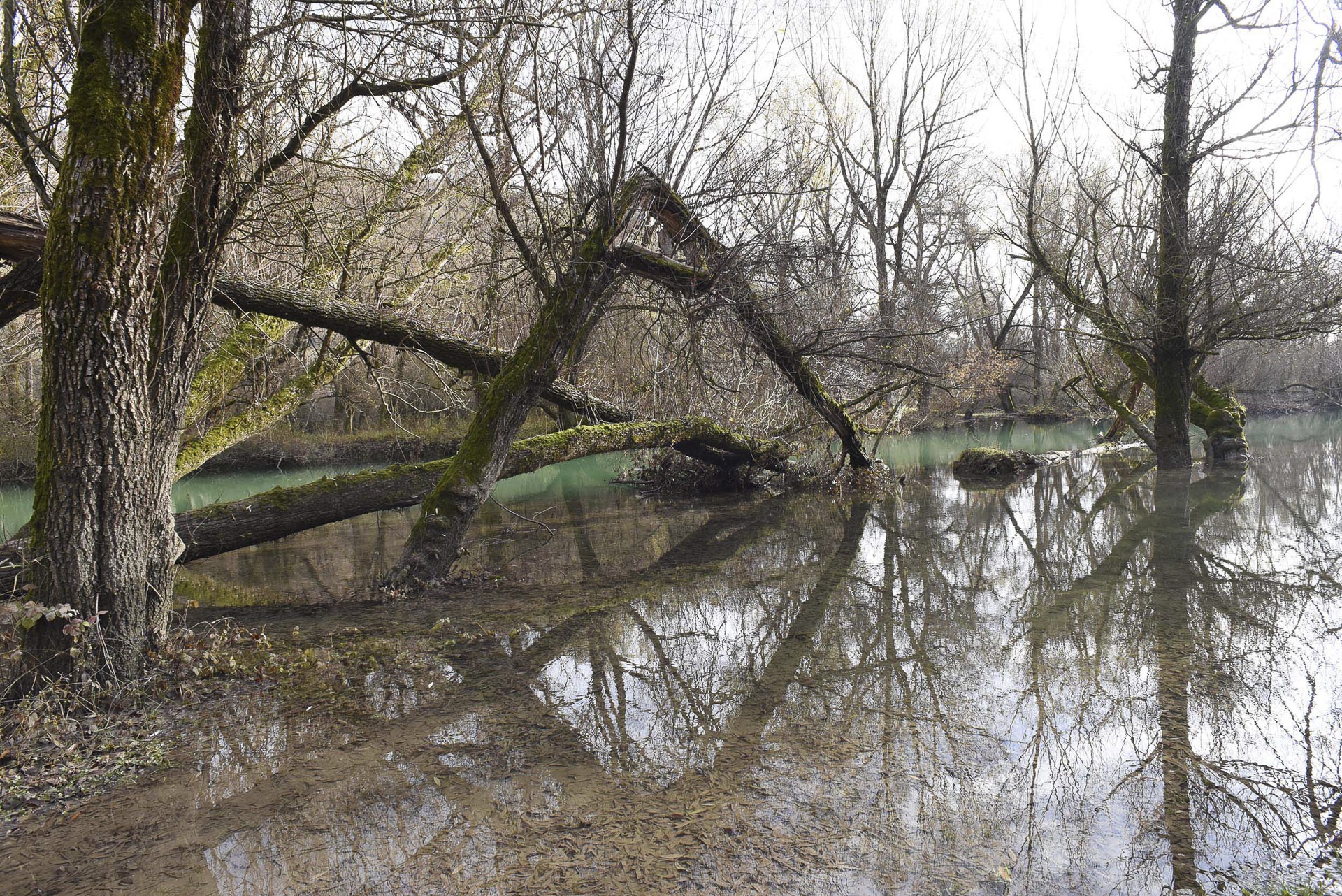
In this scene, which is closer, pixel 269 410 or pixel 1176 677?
pixel 1176 677

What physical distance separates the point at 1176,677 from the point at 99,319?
5.98 m

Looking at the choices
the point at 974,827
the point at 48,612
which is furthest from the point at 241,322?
the point at 974,827

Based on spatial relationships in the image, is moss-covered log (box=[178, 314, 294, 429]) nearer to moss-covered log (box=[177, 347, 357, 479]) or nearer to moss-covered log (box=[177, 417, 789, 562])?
moss-covered log (box=[177, 347, 357, 479])

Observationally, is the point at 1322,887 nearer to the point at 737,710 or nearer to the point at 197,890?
the point at 737,710

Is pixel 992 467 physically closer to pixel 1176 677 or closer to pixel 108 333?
pixel 1176 677

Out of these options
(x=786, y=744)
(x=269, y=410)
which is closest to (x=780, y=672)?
(x=786, y=744)

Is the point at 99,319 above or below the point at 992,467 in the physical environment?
above

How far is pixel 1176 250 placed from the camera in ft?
41.7

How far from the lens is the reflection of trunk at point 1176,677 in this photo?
9.45 feet

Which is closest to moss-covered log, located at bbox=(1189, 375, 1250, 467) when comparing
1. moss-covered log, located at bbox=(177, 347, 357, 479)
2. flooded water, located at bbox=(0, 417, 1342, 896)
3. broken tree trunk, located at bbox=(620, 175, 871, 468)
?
flooded water, located at bbox=(0, 417, 1342, 896)

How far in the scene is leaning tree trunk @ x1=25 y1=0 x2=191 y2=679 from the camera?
411 cm

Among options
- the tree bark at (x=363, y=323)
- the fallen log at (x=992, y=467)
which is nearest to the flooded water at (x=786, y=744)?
the tree bark at (x=363, y=323)

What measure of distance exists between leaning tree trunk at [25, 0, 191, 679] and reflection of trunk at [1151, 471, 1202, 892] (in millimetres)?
4800

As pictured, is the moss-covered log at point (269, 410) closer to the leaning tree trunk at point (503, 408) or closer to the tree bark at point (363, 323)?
the tree bark at point (363, 323)
